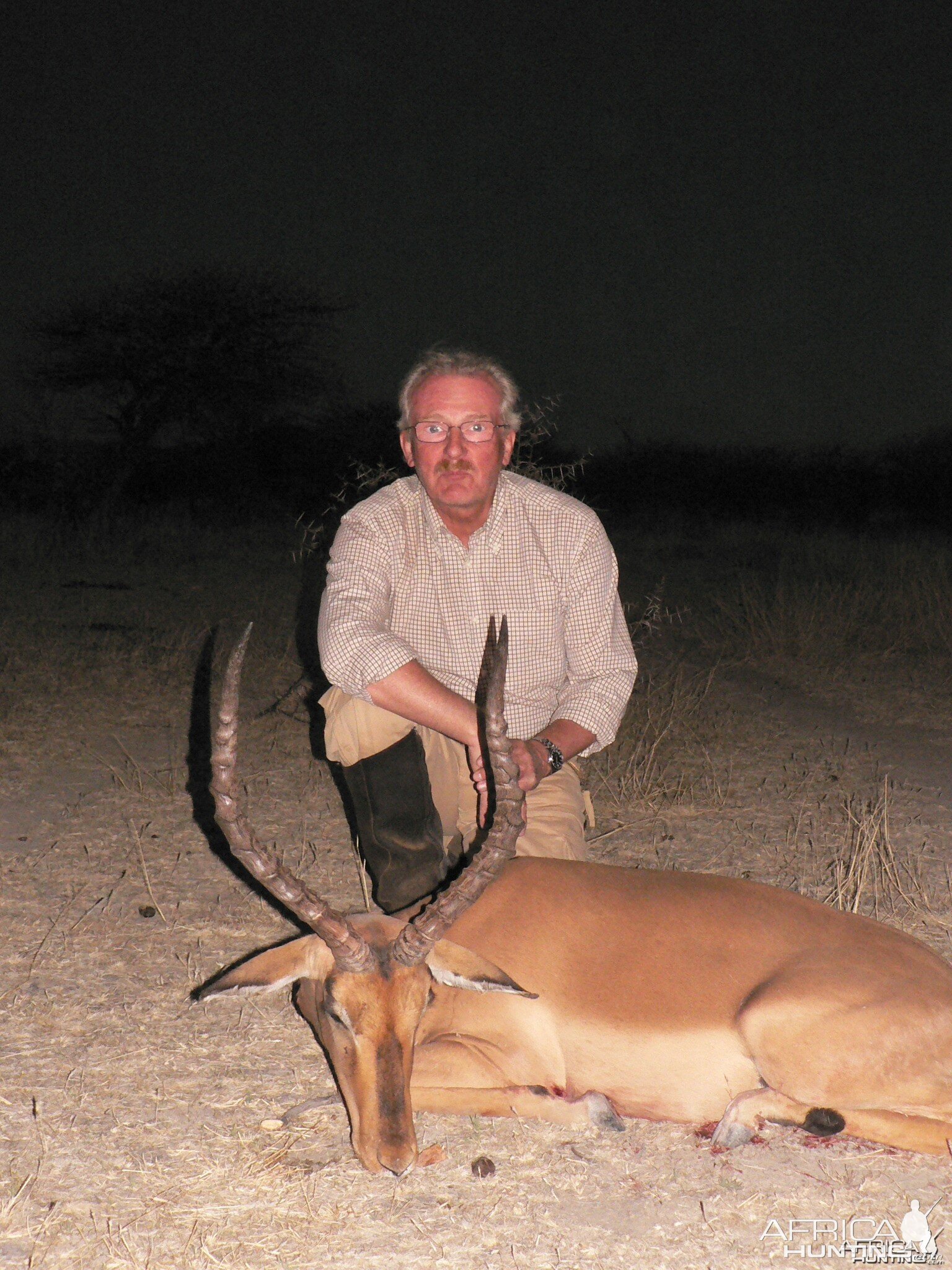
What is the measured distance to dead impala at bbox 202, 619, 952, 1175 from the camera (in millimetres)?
2676

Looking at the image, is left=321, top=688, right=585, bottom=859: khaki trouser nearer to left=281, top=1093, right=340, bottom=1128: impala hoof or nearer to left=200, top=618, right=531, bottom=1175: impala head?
left=200, top=618, right=531, bottom=1175: impala head

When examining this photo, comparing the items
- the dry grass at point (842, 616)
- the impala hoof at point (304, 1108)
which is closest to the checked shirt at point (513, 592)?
the impala hoof at point (304, 1108)

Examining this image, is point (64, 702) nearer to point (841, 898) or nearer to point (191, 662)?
point (191, 662)

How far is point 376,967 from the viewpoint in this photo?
2.70 m

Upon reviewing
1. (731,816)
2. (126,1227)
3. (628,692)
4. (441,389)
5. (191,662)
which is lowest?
(191,662)

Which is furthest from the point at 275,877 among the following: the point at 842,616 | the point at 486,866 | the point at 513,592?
the point at 842,616

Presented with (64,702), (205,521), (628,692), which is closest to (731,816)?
(628,692)

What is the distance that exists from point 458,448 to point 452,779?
109cm

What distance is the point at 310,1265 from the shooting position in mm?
2363

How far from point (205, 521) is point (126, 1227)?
17.7 meters

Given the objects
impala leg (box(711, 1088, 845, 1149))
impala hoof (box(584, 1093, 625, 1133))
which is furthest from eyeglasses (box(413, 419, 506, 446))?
impala leg (box(711, 1088, 845, 1149))

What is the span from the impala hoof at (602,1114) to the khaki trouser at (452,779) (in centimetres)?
93

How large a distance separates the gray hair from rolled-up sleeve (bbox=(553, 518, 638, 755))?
1.56 feet

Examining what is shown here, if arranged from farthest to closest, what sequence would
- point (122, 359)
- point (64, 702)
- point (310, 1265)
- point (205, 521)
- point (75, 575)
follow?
point (122, 359) → point (205, 521) → point (75, 575) → point (64, 702) → point (310, 1265)
